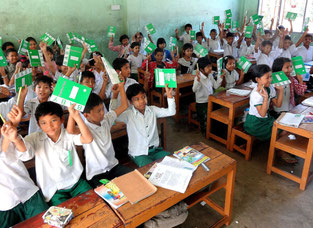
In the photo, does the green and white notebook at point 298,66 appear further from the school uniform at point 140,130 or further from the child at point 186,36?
the child at point 186,36

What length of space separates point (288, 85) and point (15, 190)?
3.16 metres

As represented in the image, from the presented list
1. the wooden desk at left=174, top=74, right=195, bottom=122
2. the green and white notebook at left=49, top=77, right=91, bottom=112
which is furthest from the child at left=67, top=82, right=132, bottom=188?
the wooden desk at left=174, top=74, right=195, bottom=122

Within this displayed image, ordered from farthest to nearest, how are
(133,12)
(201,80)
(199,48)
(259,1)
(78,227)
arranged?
(259,1)
(133,12)
(199,48)
(201,80)
(78,227)

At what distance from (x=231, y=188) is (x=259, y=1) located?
8.10 m

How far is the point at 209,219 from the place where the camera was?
2242 mm

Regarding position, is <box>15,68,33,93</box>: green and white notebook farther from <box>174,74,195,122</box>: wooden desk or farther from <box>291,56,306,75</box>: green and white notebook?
<box>291,56,306,75</box>: green and white notebook

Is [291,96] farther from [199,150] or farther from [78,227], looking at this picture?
[78,227]

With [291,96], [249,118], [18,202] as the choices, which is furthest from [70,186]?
[291,96]

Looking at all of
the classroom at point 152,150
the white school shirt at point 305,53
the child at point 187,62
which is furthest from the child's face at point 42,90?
the white school shirt at point 305,53

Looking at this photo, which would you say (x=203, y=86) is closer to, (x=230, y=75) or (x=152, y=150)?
(x=230, y=75)

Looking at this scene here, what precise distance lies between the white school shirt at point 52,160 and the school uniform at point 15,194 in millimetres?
82

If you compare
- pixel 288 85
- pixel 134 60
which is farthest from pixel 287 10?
pixel 288 85

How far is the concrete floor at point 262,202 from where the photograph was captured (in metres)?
2.20

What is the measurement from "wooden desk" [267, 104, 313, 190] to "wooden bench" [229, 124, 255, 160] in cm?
30
